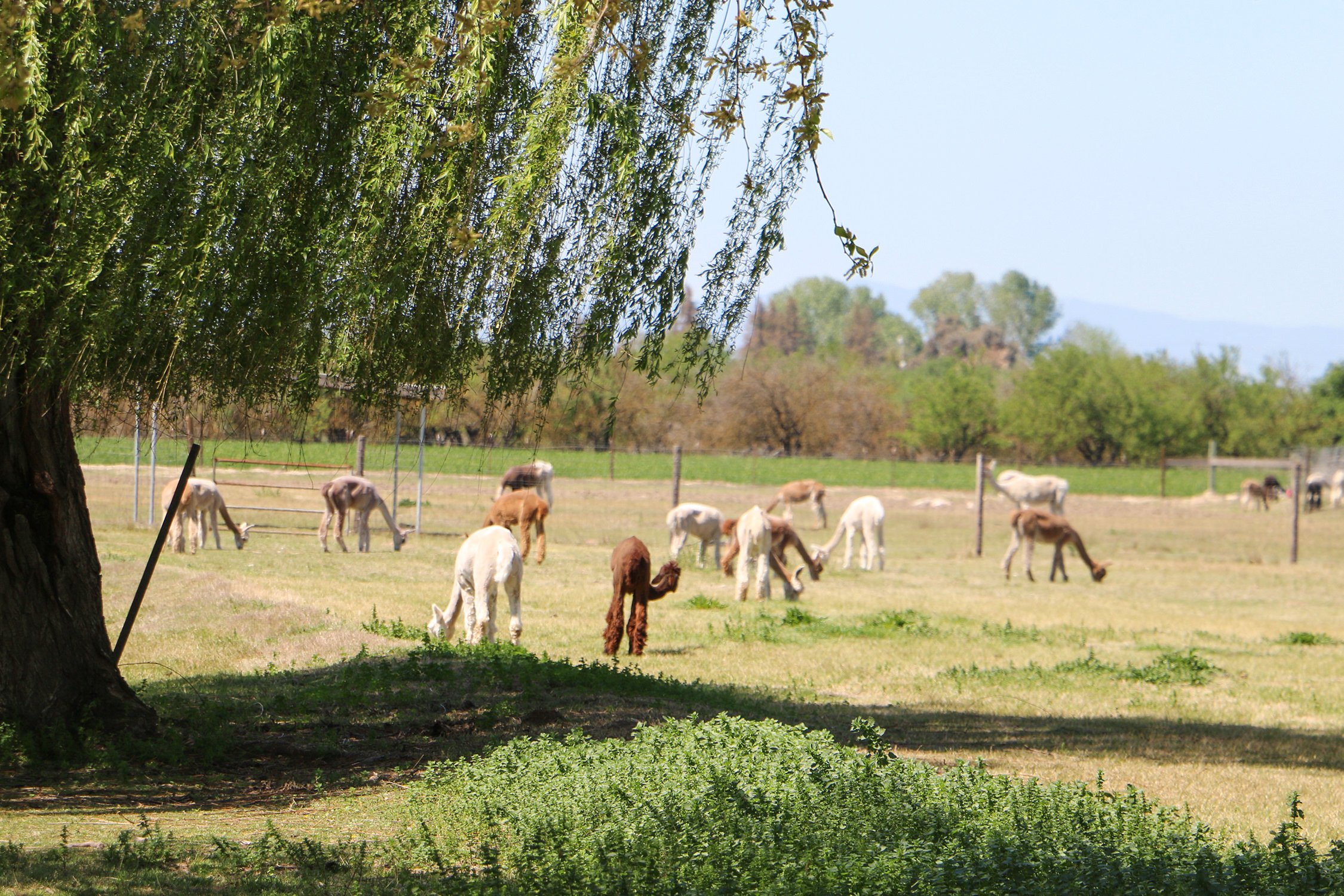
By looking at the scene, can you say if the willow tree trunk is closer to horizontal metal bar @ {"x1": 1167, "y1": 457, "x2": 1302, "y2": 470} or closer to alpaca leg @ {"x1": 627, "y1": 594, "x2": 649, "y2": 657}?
alpaca leg @ {"x1": 627, "y1": 594, "x2": 649, "y2": 657}

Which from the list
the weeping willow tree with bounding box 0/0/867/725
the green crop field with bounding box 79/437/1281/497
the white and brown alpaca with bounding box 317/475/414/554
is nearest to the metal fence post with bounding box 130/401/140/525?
the green crop field with bounding box 79/437/1281/497

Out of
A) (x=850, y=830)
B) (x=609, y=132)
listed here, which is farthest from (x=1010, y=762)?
(x=609, y=132)

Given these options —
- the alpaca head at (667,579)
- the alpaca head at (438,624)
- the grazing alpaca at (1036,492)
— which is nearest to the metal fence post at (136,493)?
the alpaca head at (438,624)

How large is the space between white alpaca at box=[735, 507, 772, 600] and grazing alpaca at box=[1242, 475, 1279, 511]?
39759 mm

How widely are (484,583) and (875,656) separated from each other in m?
4.62

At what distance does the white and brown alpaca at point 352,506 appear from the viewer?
23.8 meters

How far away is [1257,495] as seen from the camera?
5481 cm

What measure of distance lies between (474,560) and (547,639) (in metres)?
2.39

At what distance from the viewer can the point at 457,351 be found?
780cm

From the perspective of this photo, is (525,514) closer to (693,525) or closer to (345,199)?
(693,525)

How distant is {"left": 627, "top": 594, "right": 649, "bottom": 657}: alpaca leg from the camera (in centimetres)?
1379

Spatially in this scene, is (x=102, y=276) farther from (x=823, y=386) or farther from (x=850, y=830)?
(x=823, y=386)

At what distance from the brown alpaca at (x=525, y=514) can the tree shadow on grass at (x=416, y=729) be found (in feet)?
33.9

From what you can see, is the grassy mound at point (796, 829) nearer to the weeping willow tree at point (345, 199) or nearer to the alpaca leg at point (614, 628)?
the weeping willow tree at point (345, 199)
